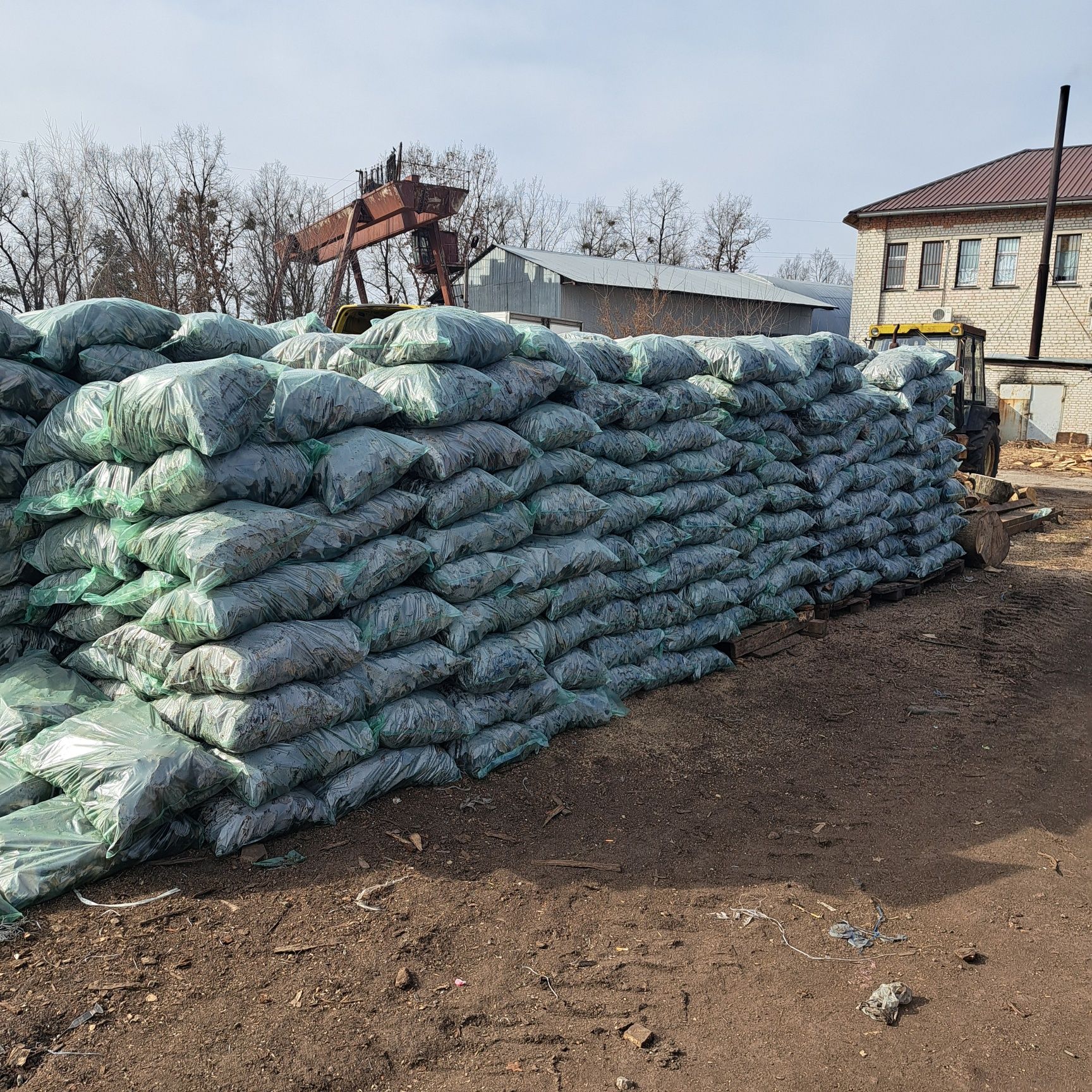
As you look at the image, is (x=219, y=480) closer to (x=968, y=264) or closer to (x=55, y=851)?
(x=55, y=851)

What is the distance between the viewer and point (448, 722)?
398 centimetres

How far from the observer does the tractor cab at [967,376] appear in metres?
12.4

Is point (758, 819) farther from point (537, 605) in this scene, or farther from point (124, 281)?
point (124, 281)

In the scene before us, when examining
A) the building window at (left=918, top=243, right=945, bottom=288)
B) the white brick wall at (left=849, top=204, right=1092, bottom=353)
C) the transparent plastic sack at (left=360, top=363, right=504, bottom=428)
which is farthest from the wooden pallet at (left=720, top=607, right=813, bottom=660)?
the building window at (left=918, top=243, right=945, bottom=288)

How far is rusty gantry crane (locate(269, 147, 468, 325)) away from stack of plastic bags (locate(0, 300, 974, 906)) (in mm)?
11307

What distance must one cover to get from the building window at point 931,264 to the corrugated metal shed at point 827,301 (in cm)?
407

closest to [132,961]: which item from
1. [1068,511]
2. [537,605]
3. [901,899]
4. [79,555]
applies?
[79,555]

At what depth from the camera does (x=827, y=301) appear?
32812 mm

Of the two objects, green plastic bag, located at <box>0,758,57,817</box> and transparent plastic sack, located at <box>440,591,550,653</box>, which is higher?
transparent plastic sack, located at <box>440,591,550,653</box>

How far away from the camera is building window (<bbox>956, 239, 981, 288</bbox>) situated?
23047 mm

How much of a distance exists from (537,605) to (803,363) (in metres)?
3.23

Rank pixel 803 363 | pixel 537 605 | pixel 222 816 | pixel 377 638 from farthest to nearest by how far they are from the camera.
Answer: pixel 803 363 → pixel 537 605 → pixel 377 638 → pixel 222 816

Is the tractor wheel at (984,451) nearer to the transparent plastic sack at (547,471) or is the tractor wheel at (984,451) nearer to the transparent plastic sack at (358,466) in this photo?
the transparent plastic sack at (547,471)

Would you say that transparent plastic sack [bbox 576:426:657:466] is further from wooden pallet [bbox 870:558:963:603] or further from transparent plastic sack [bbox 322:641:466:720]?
wooden pallet [bbox 870:558:963:603]
